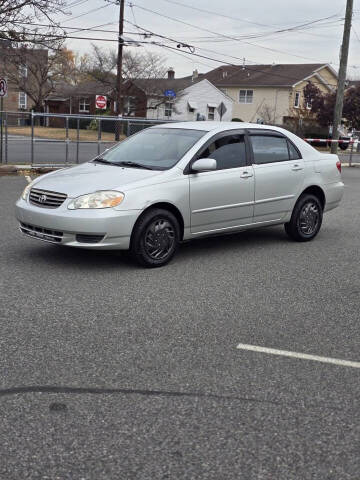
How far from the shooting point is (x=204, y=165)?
23.7 ft

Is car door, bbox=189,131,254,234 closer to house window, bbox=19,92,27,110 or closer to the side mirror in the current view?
the side mirror

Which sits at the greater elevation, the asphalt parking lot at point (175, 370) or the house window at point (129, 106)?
the house window at point (129, 106)

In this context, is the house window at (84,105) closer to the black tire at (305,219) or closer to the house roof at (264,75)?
the house roof at (264,75)

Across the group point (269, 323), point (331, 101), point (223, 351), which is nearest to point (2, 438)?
point (223, 351)

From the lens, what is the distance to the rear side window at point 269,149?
8.27 meters

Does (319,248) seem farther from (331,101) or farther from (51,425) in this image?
(331,101)

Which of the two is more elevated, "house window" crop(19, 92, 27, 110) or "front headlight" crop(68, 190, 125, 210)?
"house window" crop(19, 92, 27, 110)

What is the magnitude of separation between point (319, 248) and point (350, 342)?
3793 millimetres

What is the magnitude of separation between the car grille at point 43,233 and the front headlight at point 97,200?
343 millimetres

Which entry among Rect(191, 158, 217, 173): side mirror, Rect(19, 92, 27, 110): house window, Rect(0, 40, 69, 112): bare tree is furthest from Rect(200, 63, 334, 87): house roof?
Rect(191, 158, 217, 173): side mirror

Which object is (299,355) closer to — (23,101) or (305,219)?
(305,219)

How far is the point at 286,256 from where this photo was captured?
26.5ft

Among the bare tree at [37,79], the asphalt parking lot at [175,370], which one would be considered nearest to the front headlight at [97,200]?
the asphalt parking lot at [175,370]

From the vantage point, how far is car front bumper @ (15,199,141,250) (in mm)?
6586
